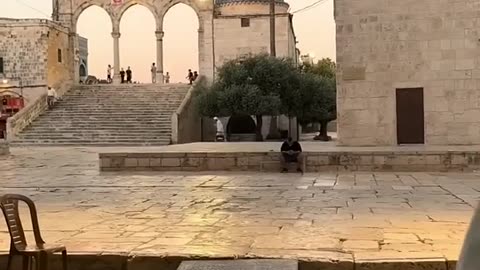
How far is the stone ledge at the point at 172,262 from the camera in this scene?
14.8 feet

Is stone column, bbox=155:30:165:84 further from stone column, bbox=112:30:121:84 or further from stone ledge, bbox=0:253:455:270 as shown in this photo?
stone ledge, bbox=0:253:455:270

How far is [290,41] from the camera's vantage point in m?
35.8

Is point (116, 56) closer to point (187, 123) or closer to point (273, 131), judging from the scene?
point (187, 123)

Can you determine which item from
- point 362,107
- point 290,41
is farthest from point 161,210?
point 290,41

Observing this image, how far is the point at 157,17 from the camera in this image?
35.9 m

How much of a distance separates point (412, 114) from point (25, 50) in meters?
24.8

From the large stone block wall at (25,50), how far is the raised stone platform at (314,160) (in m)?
21.6

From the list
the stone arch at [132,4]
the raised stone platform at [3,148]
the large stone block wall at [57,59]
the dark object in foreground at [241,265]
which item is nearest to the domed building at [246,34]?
the stone arch at [132,4]

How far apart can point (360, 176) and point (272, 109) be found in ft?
42.7

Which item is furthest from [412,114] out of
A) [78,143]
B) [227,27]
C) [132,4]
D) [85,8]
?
[85,8]

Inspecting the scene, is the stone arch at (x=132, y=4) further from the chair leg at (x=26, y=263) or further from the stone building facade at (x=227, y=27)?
the chair leg at (x=26, y=263)

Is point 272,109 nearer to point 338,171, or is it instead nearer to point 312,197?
point 338,171

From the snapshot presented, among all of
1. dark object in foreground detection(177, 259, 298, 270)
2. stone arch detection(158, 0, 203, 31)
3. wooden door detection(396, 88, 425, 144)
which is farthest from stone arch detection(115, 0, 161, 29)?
dark object in foreground detection(177, 259, 298, 270)

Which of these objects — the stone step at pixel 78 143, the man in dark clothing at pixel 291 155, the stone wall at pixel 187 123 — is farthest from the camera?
the stone wall at pixel 187 123
